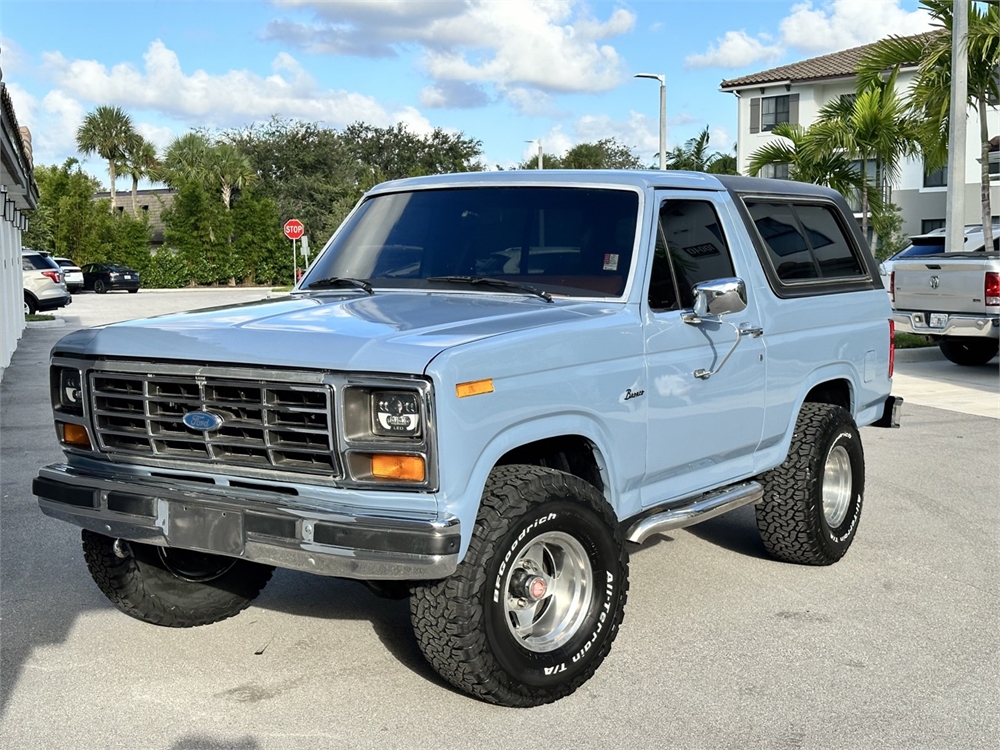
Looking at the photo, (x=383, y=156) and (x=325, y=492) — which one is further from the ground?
(x=383, y=156)

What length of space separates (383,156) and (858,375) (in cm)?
7592

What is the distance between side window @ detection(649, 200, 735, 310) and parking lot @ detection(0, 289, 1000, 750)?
1533mm

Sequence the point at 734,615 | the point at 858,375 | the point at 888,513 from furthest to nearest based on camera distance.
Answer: the point at 888,513
the point at 858,375
the point at 734,615

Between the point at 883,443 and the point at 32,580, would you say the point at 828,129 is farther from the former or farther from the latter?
the point at 32,580

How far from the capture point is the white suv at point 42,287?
30828mm

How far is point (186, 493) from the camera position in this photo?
446 cm

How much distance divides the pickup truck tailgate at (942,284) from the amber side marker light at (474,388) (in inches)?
447

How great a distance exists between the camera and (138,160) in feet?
245

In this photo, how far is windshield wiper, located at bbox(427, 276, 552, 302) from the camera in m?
5.23

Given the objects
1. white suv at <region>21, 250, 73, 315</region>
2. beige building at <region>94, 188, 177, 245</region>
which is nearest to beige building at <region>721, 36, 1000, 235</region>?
white suv at <region>21, 250, 73, 315</region>

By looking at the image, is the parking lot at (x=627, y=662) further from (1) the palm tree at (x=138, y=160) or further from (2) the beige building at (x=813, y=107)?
(1) the palm tree at (x=138, y=160)

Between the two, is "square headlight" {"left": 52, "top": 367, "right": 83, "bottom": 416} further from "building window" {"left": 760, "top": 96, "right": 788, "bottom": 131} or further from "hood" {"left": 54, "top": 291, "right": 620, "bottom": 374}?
"building window" {"left": 760, "top": 96, "right": 788, "bottom": 131}

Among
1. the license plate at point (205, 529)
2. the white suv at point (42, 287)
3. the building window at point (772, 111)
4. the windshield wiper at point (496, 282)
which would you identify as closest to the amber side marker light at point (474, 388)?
the license plate at point (205, 529)

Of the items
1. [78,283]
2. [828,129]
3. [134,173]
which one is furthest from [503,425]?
[134,173]
